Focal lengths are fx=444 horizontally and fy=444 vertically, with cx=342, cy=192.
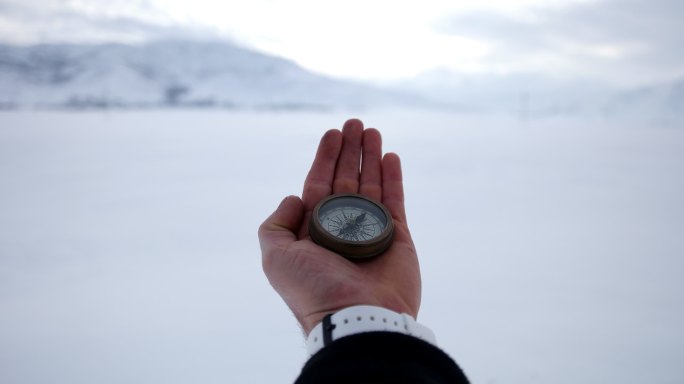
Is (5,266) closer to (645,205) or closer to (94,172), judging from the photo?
(94,172)

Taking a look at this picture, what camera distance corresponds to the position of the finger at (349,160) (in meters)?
2.23

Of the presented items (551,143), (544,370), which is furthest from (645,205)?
(551,143)

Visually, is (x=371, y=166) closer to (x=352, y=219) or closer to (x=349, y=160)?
(x=349, y=160)

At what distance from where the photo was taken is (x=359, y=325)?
125 centimetres

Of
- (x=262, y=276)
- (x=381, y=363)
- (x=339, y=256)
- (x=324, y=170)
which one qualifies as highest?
(x=324, y=170)

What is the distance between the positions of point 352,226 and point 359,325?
2.25 feet

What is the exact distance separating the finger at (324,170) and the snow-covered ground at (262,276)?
1233mm

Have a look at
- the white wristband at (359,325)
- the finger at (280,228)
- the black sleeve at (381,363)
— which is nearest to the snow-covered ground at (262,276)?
the finger at (280,228)

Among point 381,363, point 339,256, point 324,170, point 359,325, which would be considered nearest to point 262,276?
point 324,170

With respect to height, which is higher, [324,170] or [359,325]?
[324,170]

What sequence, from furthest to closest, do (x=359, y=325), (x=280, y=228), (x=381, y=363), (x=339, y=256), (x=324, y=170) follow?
1. (x=324, y=170)
2. (x=280, y=228)
3. (x=339, y=256)
4. (x=359, y=325)
5. (x=381, y=363)

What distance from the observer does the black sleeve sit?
100cm

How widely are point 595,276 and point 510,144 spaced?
12.3 m

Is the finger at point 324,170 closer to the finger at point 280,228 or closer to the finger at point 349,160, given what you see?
the finger at point 349,160
